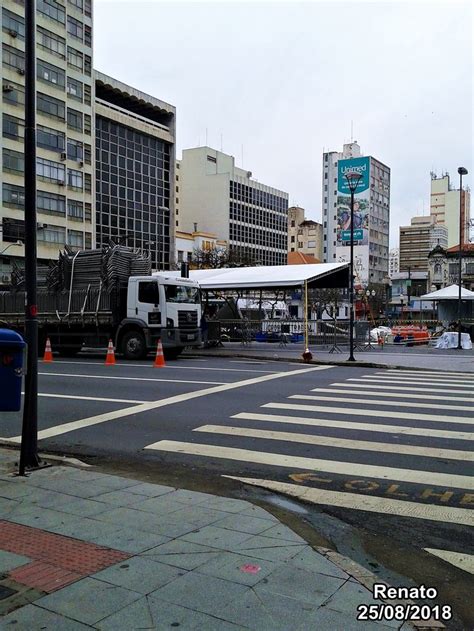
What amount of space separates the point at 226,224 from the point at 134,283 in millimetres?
98843

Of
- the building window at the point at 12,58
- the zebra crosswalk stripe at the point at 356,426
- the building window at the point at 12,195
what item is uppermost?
the building window at the point at 12,58

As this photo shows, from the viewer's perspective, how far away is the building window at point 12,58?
186 feet

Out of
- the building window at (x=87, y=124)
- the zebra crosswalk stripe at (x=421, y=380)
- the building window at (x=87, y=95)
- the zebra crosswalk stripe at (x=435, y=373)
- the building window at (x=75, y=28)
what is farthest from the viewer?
the building window at (x=87, y=95)

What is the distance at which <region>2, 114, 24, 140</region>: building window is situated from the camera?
56125 millimetres

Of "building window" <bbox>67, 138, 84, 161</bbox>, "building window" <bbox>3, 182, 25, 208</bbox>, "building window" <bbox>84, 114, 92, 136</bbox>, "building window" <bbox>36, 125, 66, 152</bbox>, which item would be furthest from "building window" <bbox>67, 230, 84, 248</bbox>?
"building window" <bbox>84, 114, 92, 136</bbox>

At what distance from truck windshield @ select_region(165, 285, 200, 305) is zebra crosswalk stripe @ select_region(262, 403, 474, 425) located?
1112 cm

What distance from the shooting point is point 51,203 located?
6209 cm

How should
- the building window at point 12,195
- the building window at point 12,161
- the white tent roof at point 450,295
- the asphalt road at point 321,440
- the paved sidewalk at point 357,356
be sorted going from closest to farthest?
the asphalt road at point 321,440
the paved sidewalk at point 357,356
the white tent roof at point 450,295
the building window at point 12,195
the building window at point 12,161

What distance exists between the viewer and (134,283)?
2133 cm

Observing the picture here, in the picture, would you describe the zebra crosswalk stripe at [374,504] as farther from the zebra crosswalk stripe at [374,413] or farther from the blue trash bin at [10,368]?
the zebra crosswalk stripe at [374,413]

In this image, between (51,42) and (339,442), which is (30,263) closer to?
(339,442)

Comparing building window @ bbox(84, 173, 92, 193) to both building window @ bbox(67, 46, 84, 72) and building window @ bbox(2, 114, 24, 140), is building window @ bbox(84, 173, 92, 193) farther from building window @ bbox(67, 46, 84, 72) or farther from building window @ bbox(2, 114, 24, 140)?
building window @ bbox(67, 46, 84, 72)

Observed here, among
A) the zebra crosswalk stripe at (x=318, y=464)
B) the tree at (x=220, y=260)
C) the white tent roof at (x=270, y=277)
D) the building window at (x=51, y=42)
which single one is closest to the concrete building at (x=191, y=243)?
the tree at (x=220, y=260)

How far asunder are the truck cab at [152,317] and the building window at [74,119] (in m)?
50.4
